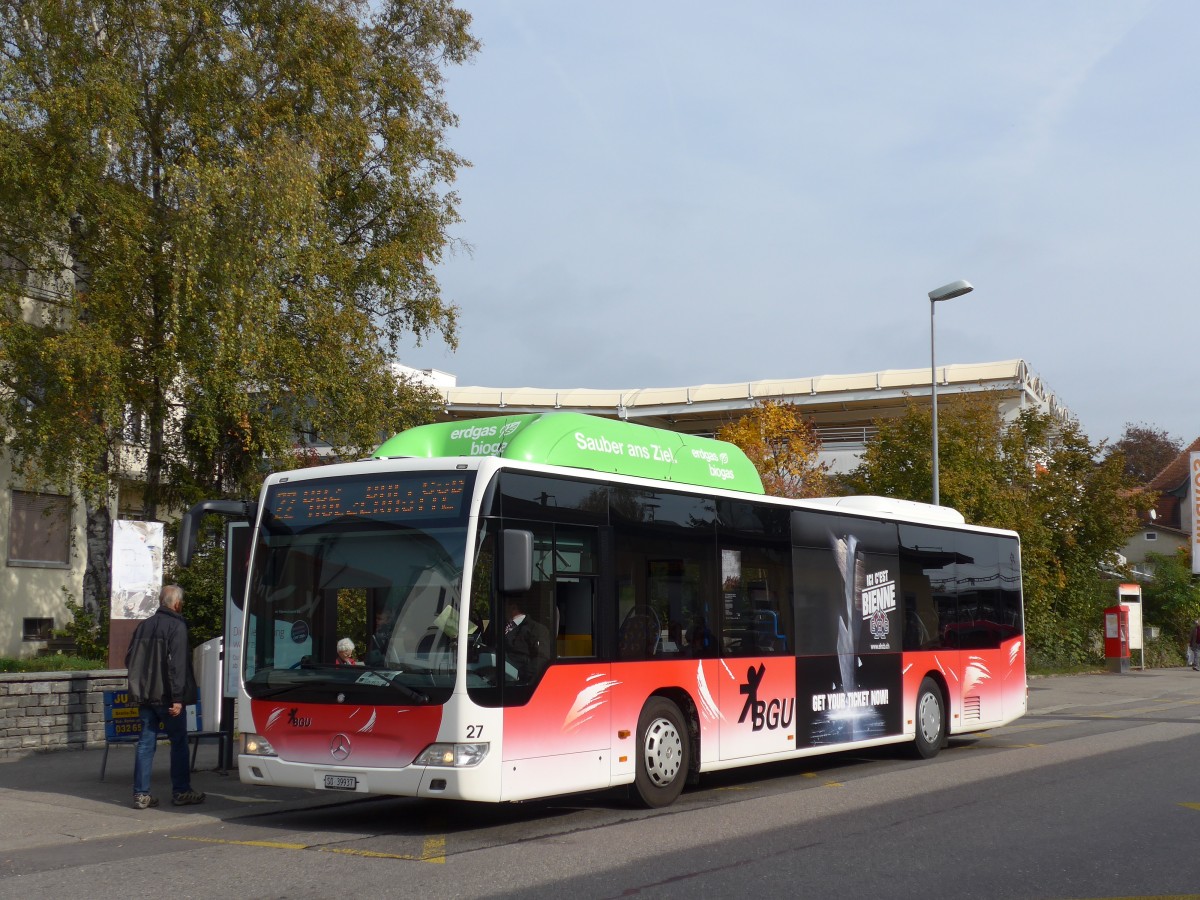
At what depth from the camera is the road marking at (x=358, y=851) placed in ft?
28.2

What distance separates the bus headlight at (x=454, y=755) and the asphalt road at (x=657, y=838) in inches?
23.0

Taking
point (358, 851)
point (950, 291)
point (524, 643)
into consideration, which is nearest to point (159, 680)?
point (358, 851)

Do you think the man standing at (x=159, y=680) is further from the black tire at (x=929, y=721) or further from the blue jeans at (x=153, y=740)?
the black tire at (x=929, y=721)

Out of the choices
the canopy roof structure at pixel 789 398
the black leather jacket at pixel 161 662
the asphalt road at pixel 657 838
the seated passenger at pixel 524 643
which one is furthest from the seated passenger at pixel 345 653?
the canopy roof structure at pixel 789 398

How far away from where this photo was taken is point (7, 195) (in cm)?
1983

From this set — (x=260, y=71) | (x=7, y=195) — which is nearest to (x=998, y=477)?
(x=260, y=71)

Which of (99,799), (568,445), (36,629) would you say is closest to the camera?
(568,445)

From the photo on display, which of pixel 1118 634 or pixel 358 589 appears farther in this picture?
pixel 1118 634

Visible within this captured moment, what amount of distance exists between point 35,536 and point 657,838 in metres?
25.9

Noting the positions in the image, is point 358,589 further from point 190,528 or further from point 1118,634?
point 1118,634

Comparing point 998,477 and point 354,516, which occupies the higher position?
point 998,477

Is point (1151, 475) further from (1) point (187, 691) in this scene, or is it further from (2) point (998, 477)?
(1) point (187, 691)

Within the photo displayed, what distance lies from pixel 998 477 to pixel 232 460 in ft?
67.3

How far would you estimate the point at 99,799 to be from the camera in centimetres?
1127
